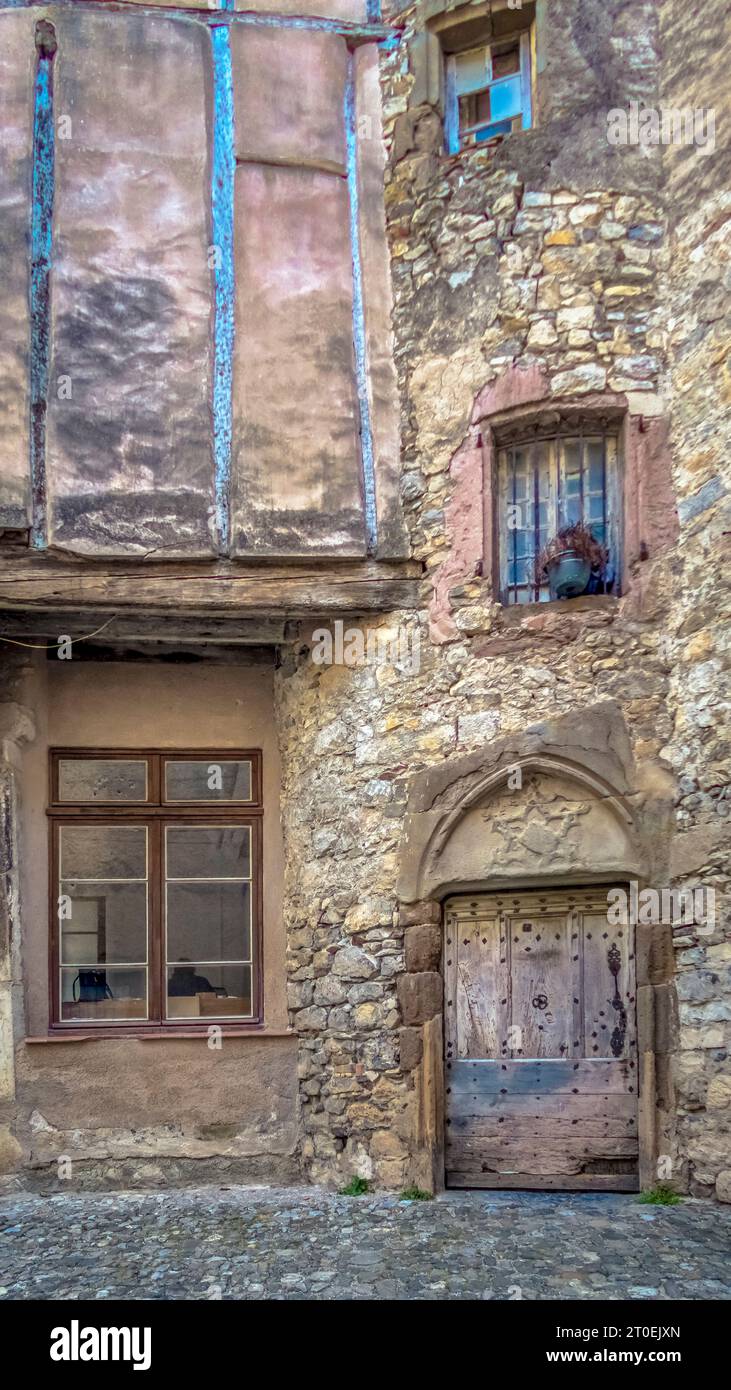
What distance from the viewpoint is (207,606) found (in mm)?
6641

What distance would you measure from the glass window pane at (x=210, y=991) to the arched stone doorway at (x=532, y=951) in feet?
4.49

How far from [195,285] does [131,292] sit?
0.37 meters

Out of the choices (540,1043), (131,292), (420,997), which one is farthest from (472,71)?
(540,1043)

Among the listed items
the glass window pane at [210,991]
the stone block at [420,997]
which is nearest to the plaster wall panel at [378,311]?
the stone block at [420,997]

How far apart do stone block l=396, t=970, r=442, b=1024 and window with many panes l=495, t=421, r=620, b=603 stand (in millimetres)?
2165

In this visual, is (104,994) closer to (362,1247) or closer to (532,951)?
(362,1247)

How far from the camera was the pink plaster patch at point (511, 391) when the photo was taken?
646cm

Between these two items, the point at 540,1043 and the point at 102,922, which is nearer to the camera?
the point at 540,1043

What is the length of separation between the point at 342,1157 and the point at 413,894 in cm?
155

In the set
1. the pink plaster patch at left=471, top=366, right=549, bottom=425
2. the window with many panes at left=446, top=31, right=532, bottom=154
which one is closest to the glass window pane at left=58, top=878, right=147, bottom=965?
the pink plaster patch at left=471, top=366, right=549, bottom=425

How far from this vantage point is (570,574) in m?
6.33

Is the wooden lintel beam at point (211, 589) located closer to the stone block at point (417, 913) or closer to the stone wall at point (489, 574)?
the stone wall at point (489, 574)

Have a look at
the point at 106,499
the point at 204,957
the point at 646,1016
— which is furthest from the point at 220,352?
the point at 646,1016
